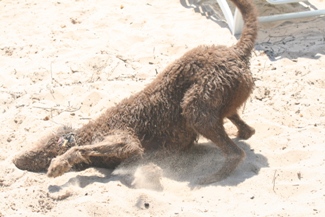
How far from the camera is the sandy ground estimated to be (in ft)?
13.9

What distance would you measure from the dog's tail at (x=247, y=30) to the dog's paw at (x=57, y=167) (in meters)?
1.84

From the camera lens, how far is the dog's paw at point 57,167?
14.9ft

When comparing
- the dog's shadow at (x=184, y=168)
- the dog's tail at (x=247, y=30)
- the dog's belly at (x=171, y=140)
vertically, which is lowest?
the dog's shadow at (x=184, y=168)

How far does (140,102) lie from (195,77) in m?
0.58

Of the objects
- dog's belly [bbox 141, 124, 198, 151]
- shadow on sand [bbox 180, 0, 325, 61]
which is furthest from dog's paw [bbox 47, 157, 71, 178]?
shadow on sand [bbox 180, 0, 325, 61]

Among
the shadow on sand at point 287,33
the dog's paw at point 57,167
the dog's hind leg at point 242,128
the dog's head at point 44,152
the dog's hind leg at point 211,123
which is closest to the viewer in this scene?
the dog's paw at point 57,167

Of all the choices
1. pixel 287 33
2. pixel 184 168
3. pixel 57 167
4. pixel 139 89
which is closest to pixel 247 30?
pixel 184 168

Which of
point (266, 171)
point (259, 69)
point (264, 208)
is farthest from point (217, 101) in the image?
point (259, 69)

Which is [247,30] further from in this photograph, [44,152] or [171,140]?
[44,152]

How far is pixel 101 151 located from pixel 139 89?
59.5 inches

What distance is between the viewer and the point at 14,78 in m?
6.41

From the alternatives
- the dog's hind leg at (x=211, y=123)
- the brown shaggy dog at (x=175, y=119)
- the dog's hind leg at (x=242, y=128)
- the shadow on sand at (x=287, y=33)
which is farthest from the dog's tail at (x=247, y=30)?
the shadow on sand at (x=287, y=33)

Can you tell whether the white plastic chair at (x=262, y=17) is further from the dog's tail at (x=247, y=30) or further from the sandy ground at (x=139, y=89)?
the dog's tail at (x=247, y=30)

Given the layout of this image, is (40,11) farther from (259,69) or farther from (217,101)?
(217,101)
